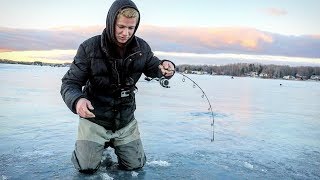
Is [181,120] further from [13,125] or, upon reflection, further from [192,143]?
[13,125]

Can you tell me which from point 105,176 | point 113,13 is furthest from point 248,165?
point 113,13

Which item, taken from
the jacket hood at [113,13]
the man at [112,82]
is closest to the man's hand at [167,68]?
the man at [112,82]

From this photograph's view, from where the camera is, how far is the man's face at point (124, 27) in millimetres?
3399

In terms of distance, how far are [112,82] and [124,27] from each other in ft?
2.03

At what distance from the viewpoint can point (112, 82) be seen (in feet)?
12.2

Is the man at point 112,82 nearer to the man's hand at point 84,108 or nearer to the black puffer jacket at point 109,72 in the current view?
the black puffer jacket at point 109,72

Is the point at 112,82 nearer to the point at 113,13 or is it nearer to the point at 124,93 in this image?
the point at 124,93

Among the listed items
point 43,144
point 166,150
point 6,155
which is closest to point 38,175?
point 6,155

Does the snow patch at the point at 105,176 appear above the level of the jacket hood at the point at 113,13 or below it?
below

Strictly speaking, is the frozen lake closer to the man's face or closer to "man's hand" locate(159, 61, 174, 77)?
"man's hand" locate(159, 61, 174, 77)

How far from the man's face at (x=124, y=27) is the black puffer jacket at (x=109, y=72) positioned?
0.06 m

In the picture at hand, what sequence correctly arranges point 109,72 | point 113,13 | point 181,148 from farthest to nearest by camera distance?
point 181,148 → point 109,72 → point 113,13

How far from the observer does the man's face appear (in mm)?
3399

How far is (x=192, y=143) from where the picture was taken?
5469 mm
